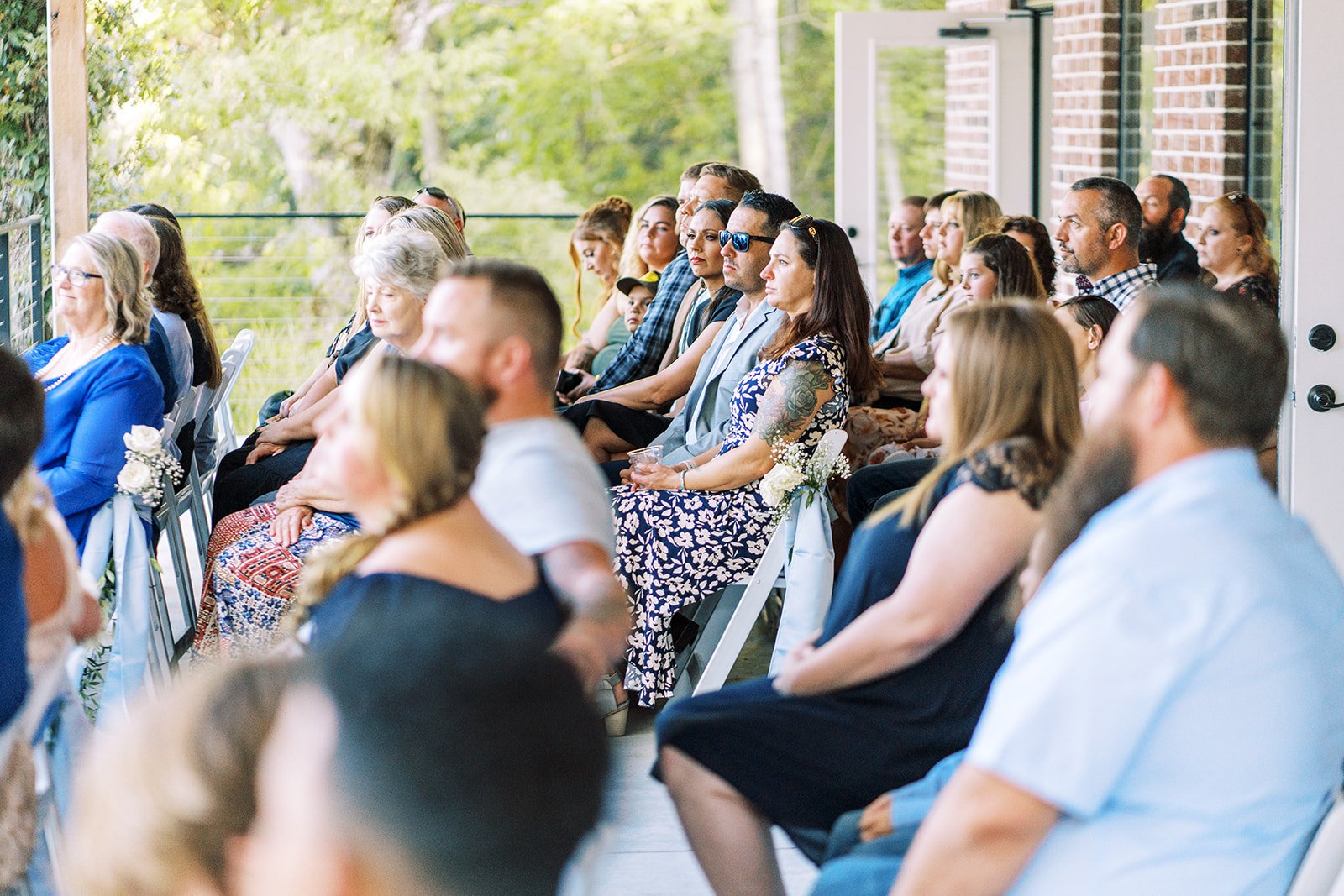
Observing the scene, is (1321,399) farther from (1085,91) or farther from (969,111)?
(969,111)

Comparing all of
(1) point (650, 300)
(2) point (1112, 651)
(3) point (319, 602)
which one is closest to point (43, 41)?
(1) point (650, 300)

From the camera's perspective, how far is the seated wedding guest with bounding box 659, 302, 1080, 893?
7.23ft

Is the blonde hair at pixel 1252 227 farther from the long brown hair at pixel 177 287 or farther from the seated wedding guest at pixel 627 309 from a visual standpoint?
the long brown hair at pixel 177 287

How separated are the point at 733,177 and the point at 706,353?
3.44ft

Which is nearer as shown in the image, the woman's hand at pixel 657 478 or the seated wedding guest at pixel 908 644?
the seated wedding guest at pixel 908 644

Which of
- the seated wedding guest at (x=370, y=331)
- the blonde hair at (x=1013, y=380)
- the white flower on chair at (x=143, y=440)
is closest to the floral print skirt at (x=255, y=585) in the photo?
the white flower on chair at (x=143, y=440)

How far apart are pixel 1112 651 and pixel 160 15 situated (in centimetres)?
602

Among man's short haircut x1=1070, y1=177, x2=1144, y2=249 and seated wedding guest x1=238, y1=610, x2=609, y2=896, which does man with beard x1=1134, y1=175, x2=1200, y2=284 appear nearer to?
man's short haircut x1=1070, y1=177, x2=1144, y2=249

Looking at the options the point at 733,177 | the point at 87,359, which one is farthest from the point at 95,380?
the point at 733,177

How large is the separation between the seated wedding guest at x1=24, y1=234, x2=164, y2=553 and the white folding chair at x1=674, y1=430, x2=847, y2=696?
1.52 metres

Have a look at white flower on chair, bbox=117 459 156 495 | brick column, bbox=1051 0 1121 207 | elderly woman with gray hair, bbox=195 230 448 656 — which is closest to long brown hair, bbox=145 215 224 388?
elderly woman with gray hair, bbox=195 230 448 656

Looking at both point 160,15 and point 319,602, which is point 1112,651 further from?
point 160,15

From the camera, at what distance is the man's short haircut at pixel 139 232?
4.33 m

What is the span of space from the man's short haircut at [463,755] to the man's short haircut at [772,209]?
3.63 m
